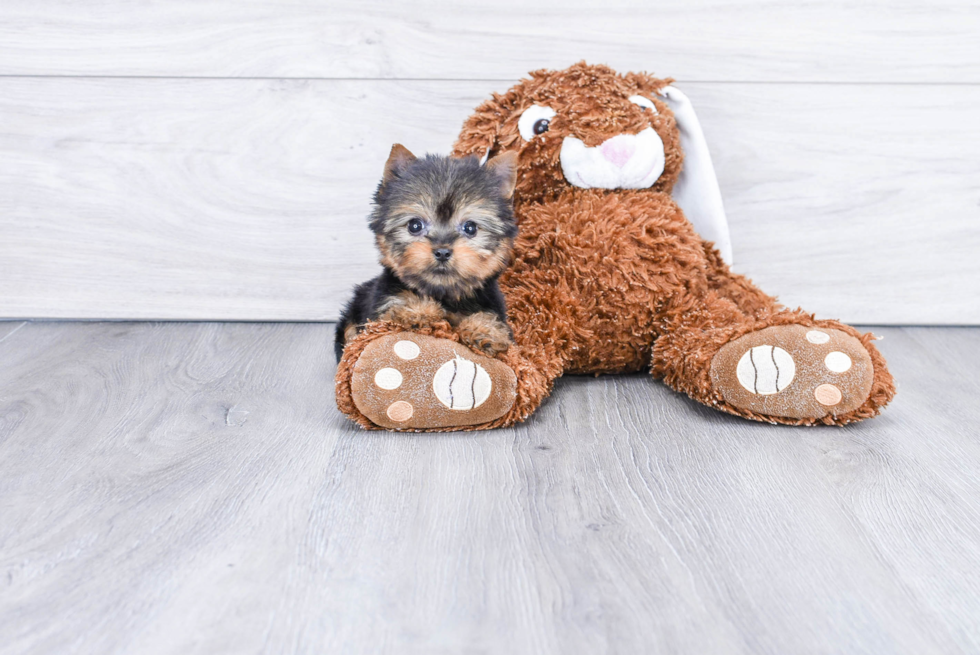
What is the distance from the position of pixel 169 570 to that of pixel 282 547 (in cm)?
12

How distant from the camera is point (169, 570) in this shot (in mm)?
876

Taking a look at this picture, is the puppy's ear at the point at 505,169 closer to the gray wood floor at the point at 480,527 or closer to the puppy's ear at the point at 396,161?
the puppy's ear at the point at 396,161

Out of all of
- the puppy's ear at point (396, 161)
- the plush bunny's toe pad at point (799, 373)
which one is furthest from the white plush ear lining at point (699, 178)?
the puppy's ear at point (396, 161)

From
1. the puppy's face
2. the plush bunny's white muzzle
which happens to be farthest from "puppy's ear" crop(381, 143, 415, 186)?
the plush bunny's white muzzle

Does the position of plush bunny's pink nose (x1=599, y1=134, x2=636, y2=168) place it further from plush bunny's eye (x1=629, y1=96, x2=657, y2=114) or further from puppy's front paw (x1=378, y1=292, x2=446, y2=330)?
puppy's front paw (x1=378, y1=292, x2=446, y2=330)

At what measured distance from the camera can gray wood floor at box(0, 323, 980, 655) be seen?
0.79 metres

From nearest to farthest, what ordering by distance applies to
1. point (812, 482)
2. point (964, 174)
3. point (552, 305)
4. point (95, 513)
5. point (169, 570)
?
1. point (169, 570)
2. point (95, 513)
3. point (812, 482)
4. point (552, 305)
5. point (964, 174)

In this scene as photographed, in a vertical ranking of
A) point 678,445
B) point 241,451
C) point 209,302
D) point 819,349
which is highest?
point 819,349

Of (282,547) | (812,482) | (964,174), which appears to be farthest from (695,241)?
(282,547)

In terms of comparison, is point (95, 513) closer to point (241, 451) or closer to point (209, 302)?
point (241, 451)

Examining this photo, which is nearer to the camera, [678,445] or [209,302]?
[678,445]

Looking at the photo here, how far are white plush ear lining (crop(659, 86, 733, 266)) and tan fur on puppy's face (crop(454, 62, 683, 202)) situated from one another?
50mm

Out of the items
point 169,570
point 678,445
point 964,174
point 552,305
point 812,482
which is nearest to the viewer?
point 169,570

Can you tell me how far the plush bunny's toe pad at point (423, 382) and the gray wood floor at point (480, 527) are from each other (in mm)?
46
